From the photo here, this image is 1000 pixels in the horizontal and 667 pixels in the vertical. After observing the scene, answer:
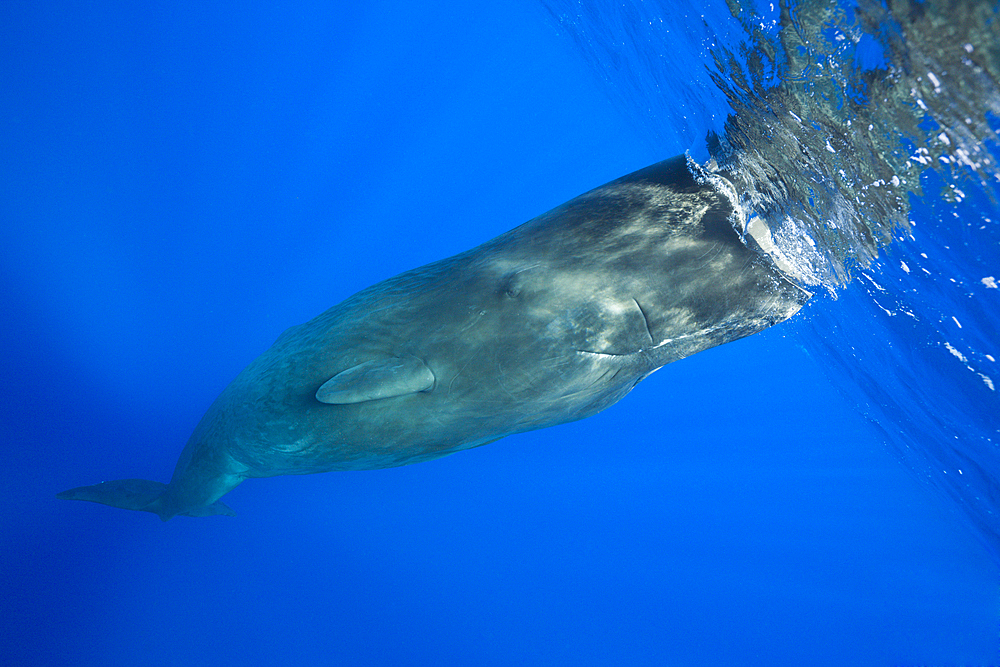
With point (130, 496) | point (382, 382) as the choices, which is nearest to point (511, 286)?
point (382, 382)

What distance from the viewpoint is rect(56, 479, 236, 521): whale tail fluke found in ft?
18.7

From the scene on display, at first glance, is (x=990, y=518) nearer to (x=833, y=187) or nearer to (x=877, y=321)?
(x=877, y=321)

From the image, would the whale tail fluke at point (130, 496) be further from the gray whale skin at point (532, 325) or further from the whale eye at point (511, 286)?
the whale eye at point (511, 286)

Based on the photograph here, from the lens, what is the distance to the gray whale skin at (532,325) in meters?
2.27

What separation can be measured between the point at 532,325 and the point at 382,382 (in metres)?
0.86

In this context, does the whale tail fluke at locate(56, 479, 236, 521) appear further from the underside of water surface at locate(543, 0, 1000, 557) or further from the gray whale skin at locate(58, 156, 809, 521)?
the underside of water surface at locate(543, 0, 1000, 557)

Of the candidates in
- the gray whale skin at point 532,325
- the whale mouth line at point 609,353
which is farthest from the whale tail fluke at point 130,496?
the whale mouth line at point 609,353

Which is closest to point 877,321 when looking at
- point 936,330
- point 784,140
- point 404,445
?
point 936,330

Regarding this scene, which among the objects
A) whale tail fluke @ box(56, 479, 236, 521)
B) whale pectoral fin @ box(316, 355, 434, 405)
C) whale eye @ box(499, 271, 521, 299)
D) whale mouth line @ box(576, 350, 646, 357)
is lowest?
whale mouth line @ box(576, 350, 646, 357)

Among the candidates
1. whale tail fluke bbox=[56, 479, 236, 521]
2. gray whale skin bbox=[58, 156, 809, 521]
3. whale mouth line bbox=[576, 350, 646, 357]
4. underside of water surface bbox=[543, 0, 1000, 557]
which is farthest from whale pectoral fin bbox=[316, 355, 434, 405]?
whale tail fluke bbox=[56, 479, 236, 521]

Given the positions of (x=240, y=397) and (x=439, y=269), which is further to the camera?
(x=240, y=397)

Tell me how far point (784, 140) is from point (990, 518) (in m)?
11.2

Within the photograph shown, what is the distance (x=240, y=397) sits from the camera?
13.1 feet

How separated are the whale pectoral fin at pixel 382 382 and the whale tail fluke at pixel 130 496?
13.4 feet
